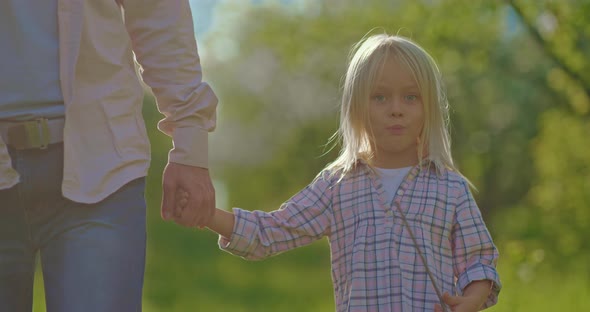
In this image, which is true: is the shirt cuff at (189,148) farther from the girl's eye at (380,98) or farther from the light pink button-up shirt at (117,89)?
the girl's eye at (380,98)

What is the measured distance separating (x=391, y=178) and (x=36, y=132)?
1388 millimetres

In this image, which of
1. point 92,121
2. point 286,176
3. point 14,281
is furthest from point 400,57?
point 286,176

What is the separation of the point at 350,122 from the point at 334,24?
30.0m

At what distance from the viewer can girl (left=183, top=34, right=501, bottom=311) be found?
3.58m

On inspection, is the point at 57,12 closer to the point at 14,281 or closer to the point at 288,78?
Answer: the point at 14,281

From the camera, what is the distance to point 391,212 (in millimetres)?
3666

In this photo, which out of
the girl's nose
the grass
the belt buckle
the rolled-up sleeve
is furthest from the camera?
the grass

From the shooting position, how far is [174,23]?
3184mm

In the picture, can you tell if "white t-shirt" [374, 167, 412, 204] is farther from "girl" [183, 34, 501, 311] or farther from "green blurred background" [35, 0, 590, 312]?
"green blurred background" [35, 0, 590, 312]

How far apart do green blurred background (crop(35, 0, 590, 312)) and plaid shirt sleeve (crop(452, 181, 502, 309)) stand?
3.06 meters

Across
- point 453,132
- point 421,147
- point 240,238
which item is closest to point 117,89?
point 240,238

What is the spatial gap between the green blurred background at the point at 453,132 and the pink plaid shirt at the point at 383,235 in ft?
10.1

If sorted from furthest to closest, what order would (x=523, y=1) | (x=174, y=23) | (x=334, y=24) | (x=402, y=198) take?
1. (x=334, y=24)
2. (x=523, y=1)
3. (x=402, y=198)
4. (x=174, y=23)

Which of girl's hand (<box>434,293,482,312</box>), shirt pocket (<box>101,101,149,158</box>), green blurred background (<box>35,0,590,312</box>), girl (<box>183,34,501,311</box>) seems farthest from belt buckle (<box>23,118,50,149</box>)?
green blurred background (<box>35,0,590,312</box>)
